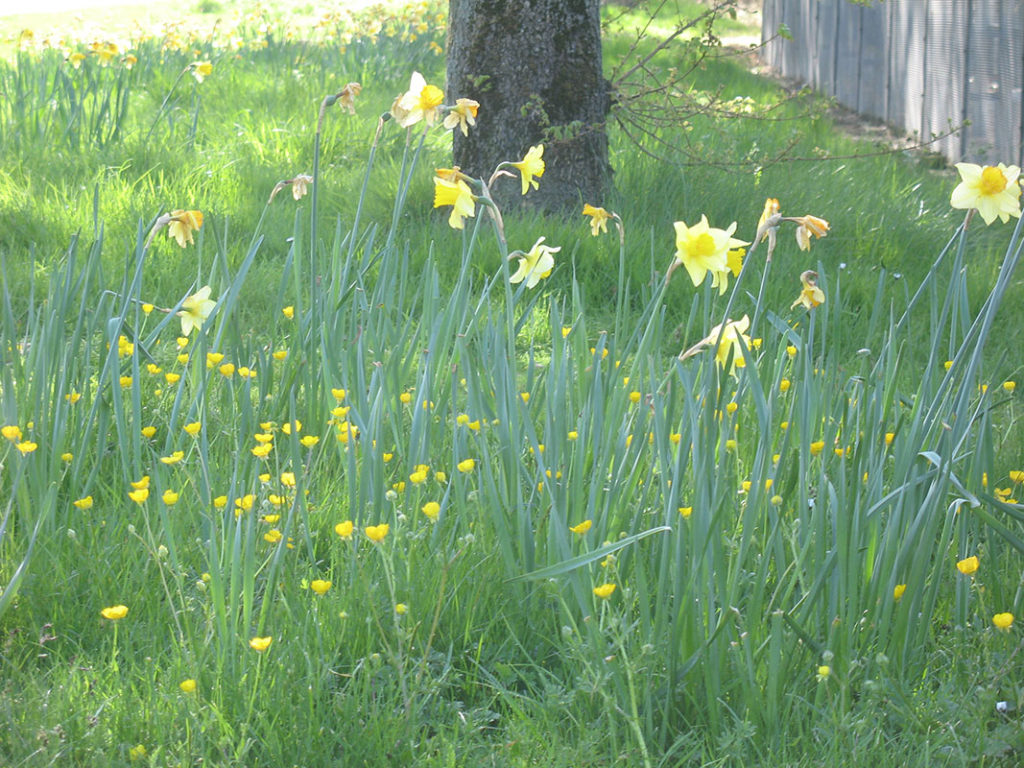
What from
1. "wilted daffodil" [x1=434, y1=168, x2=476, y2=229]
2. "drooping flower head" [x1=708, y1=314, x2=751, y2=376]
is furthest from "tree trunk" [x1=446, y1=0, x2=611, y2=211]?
"drooping flower head" [x1=708, y1=314, x2=751, y2=376]

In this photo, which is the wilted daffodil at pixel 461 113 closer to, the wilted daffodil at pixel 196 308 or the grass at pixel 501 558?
the grass at pixel 501 558

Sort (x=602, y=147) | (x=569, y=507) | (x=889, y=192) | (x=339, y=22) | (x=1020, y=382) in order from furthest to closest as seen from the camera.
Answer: (x=339, y=22) < (x=889, y=192) < (x=602, y=147) < (x=1020, y=382) < (x=569, y=507)

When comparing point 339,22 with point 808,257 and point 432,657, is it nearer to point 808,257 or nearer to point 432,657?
point 808,257

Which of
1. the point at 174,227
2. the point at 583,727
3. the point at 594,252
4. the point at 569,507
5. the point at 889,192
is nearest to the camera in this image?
the point at 583,727

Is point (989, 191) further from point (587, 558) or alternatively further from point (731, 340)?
point (587, 558)

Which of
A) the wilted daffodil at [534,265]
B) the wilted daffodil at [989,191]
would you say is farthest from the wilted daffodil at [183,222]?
the wilted daffodil at [989,191]

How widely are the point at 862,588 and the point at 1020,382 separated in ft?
5.31

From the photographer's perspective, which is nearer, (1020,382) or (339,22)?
(1020,382)

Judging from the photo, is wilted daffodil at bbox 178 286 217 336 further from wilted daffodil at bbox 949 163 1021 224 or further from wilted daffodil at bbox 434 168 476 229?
wilted daffodil at bbox 949 163 1021 224

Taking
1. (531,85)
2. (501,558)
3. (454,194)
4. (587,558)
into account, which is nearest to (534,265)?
(454,194)

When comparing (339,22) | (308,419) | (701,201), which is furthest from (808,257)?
(339,22)

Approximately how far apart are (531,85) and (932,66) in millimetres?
3854

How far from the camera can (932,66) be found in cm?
649

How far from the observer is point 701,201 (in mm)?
4141
